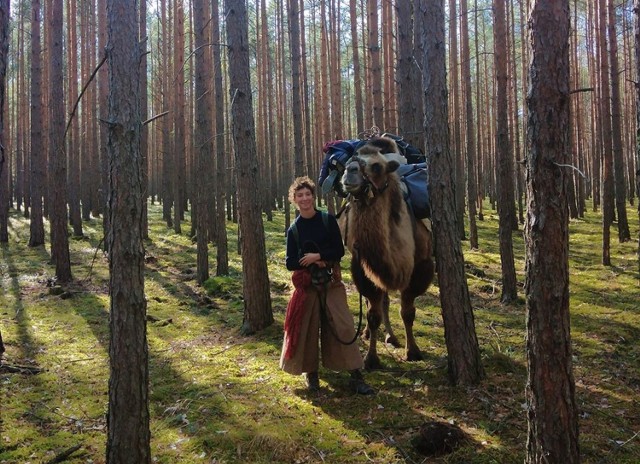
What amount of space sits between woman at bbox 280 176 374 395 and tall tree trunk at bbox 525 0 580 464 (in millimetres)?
2224

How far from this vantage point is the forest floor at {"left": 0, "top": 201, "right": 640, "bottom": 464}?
372 centimetres

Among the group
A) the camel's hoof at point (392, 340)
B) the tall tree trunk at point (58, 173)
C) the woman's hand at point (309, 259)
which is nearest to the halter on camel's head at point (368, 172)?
the woman's hand at point (309, 259)

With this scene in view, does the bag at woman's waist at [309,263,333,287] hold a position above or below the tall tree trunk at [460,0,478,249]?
below

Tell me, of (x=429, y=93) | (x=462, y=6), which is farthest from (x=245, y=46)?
(x=462, y=6)

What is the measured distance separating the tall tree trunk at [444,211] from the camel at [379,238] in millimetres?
604

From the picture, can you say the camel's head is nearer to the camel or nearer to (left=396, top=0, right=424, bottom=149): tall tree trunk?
the camel

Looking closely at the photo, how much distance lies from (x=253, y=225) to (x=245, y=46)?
242 cm

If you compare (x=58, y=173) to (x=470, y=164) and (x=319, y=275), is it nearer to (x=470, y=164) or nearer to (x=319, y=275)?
(x=319, y=275)

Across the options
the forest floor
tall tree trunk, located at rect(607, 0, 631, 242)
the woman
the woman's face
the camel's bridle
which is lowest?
the forest floor

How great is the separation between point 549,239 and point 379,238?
243 centimetres

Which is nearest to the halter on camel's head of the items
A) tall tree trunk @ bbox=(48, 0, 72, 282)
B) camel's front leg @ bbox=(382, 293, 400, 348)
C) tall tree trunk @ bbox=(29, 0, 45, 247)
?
camel's front leg @ bbox=(382, 293, 400, 348)

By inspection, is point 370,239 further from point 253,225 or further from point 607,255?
point 607,255

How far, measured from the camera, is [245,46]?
6734 mm

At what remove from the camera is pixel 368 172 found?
198 inches
